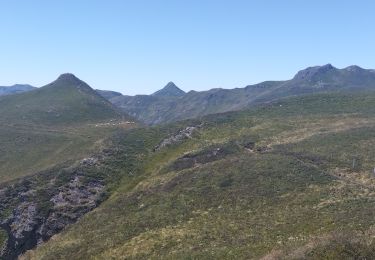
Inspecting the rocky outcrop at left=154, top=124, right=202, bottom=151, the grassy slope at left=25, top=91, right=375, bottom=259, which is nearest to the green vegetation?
the grassy slope at left=25, top=91, right=375, bottom=259

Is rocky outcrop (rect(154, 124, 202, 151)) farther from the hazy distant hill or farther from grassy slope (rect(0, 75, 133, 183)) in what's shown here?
the hazy distant hill

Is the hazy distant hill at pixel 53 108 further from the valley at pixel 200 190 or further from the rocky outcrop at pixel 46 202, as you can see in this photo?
the rocky outcrop at pixel 46 202

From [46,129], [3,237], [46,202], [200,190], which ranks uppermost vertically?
[46,129]

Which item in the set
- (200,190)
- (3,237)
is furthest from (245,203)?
(3,237)

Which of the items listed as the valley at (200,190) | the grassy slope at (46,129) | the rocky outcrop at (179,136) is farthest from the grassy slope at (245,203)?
the grassy slope at (46,129)

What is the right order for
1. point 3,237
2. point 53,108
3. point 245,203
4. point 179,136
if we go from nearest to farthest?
point 245,203 < point 3,237 < point 179,136 < point 53,108

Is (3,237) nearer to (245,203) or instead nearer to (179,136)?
(245,203)
